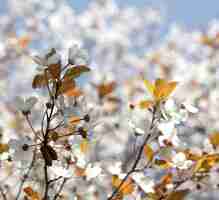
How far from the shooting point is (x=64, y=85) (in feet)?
3.43

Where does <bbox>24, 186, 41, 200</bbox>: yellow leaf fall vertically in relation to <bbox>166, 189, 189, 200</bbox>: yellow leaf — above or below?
above

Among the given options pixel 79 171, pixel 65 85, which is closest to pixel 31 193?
pixel 79 171

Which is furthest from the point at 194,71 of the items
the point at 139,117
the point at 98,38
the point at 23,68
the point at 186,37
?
the point at 139,117

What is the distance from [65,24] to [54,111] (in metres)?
5.80

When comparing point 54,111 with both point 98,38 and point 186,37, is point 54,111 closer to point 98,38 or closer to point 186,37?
point 98,38

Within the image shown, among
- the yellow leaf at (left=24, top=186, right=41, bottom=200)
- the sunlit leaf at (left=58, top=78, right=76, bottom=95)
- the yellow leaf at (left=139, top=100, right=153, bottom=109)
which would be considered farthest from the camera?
the yellow leaf at (left=139, top=100, right=153, bottom=109)

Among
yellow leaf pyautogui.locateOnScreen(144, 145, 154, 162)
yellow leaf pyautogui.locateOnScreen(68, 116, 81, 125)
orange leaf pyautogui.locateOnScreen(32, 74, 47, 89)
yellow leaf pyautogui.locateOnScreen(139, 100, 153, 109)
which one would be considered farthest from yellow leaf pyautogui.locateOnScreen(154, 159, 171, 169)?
orange leaf pyautogui.locateOnScreen(32, 74, 47, 89)

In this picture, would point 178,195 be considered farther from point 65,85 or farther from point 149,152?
point 65,85

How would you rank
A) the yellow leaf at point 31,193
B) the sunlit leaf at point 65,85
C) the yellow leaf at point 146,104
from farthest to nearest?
1. the yellow leaf at point 146,104
2. the yellow leaf at point 31,193
3. the sunlit leaf at point 65,85

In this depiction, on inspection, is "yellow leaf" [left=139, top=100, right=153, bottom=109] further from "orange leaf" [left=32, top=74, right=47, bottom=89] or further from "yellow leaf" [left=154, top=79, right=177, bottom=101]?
"orange leaf" [left=32, top=74, right=47, bottom=89]

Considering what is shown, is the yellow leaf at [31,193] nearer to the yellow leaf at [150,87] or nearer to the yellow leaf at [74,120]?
the yellow leaf at [74,120]

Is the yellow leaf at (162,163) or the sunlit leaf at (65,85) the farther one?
the yellow leaf at (162,163)

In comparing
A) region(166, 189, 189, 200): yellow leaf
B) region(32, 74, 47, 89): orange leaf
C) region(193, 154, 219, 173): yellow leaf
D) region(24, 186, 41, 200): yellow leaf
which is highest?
region(32, 74, 47, 89): orange leaf

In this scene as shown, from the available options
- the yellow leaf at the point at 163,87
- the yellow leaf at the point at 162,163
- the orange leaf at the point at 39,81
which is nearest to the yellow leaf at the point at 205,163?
the yellow leaf at the point at 162,163
